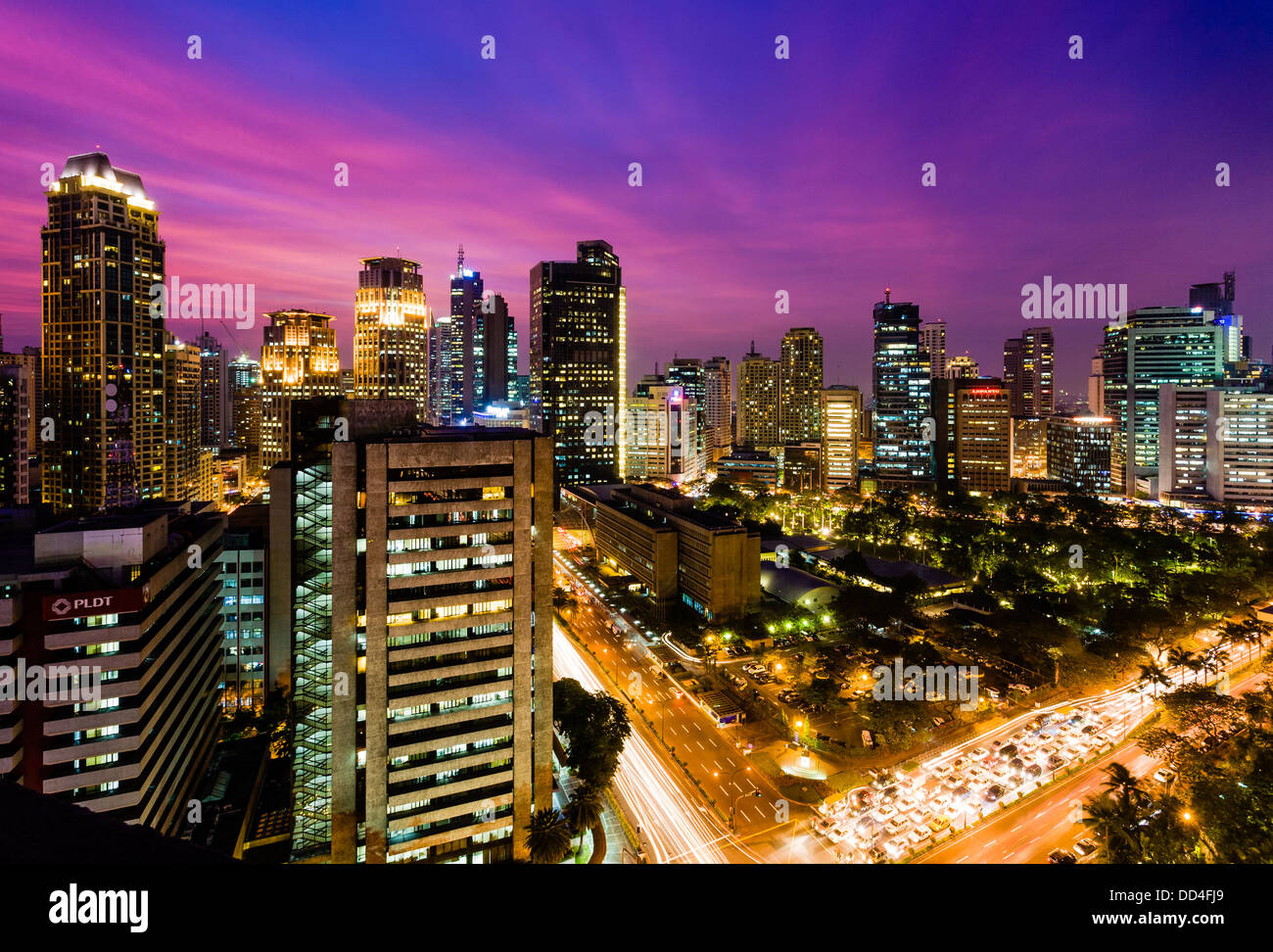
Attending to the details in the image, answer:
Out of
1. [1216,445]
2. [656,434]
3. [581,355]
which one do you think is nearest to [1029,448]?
[1216,445]

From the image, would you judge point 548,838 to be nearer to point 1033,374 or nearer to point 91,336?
point 91,336

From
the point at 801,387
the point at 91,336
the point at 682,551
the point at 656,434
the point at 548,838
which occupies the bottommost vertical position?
the point at 548,838

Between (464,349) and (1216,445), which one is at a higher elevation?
(464,349)

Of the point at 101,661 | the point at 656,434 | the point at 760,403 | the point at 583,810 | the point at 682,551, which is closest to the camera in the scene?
the point at 101,661
